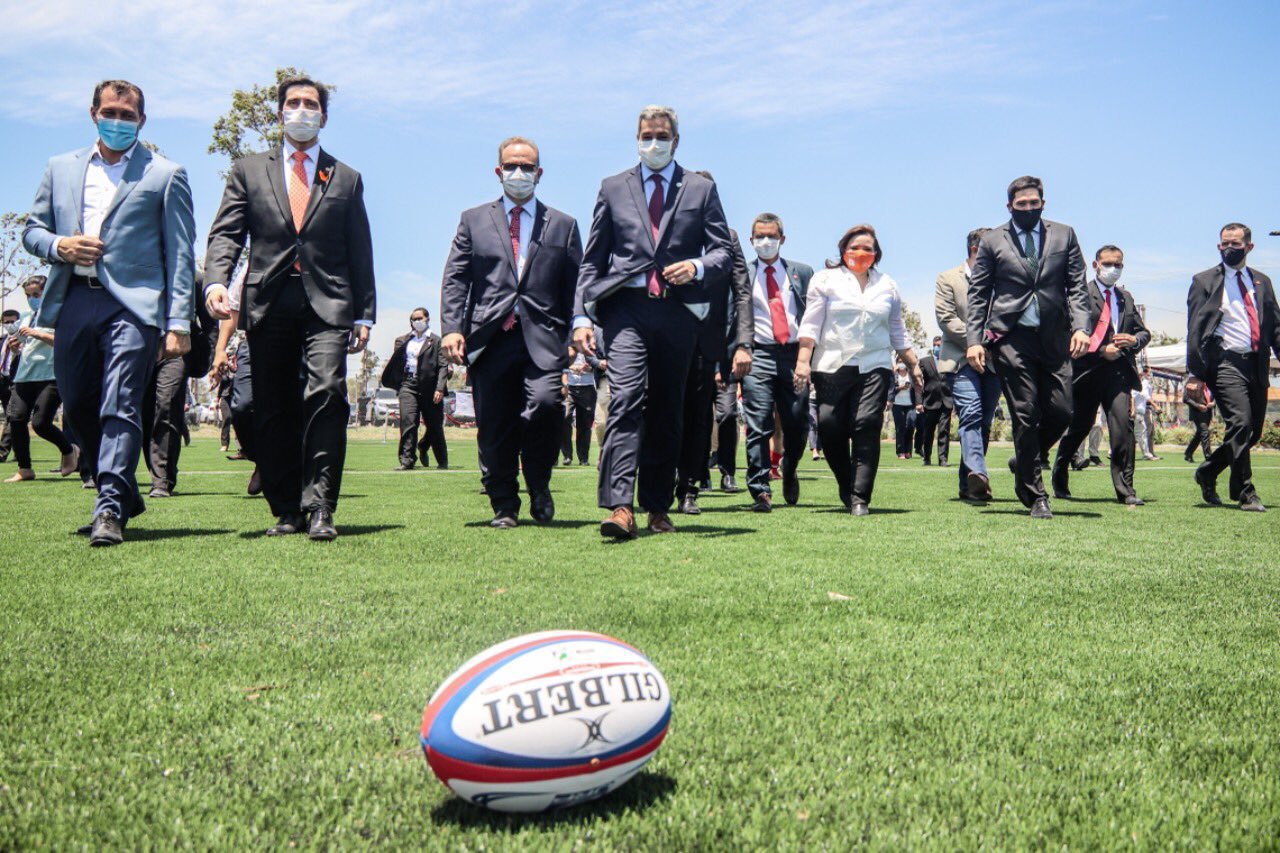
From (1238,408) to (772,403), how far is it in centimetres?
423

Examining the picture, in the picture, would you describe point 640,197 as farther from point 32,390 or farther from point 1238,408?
point 32,390

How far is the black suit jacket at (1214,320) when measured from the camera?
9883 mm

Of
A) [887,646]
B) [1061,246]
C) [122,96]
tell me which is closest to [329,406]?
[122,96]

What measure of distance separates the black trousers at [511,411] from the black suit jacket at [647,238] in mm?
819

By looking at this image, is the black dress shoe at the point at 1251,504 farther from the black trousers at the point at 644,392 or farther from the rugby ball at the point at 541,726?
the rugby ball at the point at 541,726

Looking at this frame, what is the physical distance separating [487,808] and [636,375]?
4.39 m

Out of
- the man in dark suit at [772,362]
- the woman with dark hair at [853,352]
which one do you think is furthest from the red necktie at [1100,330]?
the man in dark suit at [772,362]

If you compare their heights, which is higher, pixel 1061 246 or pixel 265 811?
pixel 1061 246

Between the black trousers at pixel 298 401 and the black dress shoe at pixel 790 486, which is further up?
the black trousers at pixel 298 401

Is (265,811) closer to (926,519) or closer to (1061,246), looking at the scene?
(926,519)

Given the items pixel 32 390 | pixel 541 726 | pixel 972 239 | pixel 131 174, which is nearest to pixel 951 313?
pixel 972 239

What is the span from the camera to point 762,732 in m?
2.65

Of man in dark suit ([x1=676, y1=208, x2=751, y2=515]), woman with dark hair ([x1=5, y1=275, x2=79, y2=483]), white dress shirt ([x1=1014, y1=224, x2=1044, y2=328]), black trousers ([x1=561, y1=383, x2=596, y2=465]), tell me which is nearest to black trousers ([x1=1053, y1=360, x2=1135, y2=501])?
white dress shirt ([x1=1014, y1=224, x2=1044, y2=328])

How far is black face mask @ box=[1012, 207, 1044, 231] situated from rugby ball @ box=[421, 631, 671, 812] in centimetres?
726
